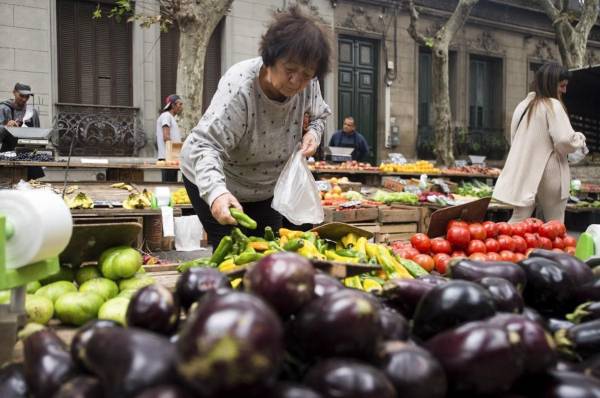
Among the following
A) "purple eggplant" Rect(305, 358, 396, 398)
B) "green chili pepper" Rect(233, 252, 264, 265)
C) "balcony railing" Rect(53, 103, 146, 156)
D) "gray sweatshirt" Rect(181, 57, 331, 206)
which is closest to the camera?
"purple eggplant" Rect(305, 358, 396, 398)

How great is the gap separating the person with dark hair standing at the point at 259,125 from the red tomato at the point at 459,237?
3.76 feet

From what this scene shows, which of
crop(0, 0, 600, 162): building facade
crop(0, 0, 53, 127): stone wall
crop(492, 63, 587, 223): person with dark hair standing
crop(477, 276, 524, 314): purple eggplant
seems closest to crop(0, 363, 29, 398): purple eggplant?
crop(477, 276, 524, 314): purple eggplant

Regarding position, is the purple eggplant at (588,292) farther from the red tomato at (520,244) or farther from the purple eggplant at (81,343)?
the red tomato at (520,244)

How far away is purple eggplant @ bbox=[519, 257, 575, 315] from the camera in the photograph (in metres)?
1.65

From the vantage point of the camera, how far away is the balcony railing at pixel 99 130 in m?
12.8

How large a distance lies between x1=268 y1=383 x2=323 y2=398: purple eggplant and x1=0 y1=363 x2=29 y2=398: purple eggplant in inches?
23.1

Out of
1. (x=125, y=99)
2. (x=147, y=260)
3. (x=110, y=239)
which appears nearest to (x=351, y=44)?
(x=125, y=99)

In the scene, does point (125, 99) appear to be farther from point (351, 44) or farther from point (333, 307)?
point (333, 307)

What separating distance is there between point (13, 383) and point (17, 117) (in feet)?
27.6

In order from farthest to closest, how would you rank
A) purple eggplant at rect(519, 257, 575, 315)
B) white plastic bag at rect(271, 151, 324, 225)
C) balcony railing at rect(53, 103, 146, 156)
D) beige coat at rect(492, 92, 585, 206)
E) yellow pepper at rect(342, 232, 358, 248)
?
balcony railing at rect(53, 103, 146, 156), beige coat at rect(492, 92, 585, 206), white plastic bag at rect(271, 151, 324, 225), yellow pepper at rect(342, 232, 358, 248), purple eggplant at rect(519, 257, 575, 315)

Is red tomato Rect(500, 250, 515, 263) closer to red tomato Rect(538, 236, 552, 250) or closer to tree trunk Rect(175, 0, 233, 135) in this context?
red tomato Rect(538, 236, 552, 250)

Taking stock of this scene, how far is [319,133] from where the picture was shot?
3754mm

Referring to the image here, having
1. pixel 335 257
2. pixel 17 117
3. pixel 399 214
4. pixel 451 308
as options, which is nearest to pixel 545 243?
pixel 335 257

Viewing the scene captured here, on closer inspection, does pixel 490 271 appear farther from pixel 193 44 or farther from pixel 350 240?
pixel 193 44
